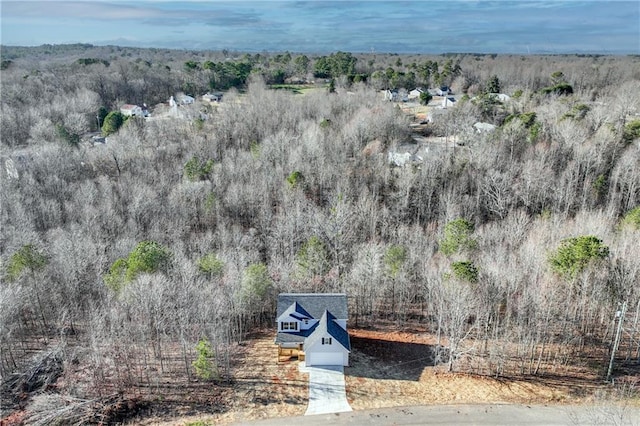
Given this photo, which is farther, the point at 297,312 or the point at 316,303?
the point at 316,303

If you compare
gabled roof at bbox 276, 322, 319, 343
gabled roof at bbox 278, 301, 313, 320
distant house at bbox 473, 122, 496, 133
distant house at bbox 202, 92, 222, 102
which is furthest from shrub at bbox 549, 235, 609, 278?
distant house at bbox 202, 92, 222, 102

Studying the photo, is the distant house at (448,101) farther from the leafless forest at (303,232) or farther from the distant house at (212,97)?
the distant house at (212,97)

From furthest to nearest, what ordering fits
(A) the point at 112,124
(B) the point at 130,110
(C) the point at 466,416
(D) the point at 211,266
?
1. (B) the point at 130,110
2. (A) the point at 112,124
3. (D) the point at 211,266
4. (C) the point at 466,416

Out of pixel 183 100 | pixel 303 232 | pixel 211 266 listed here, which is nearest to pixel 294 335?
pixel 211 266

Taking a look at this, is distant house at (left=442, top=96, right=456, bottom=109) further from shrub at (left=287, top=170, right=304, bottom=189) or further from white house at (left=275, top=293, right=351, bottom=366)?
white house at (left=275, top=293, right=351, bottom=366)

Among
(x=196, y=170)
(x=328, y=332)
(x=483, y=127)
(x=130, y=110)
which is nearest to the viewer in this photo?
(x=328, y=332)

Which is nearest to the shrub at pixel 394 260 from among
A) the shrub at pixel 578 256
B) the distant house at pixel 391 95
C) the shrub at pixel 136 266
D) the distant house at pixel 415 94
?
the shrub at pixel 578 256

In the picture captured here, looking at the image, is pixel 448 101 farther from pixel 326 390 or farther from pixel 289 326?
pixel 326 390
